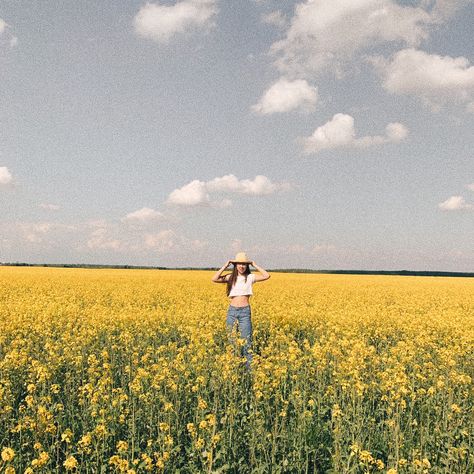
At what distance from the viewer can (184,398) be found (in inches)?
271

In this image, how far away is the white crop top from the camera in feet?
30.1

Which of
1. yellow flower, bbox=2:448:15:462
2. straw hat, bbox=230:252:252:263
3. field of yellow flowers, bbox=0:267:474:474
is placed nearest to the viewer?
yellow flower, bbox=2:448:15:462

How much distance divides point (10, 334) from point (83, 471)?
7571 mm

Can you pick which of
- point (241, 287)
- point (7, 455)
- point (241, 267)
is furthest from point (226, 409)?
point (241, 267)

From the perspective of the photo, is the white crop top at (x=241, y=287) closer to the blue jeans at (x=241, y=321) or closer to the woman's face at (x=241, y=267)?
the woman's face at (x=241, y=267)

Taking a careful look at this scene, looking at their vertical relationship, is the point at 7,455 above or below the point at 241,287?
below

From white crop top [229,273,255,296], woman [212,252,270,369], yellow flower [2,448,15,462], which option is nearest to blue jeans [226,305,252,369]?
woman [212,252,270,369]

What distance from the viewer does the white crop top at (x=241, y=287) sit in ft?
30.1

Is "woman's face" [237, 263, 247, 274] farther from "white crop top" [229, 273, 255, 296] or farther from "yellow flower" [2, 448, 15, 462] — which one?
"yellow flower" [2, 448, 15, 462]

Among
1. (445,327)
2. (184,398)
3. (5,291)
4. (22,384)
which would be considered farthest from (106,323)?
(5,291)

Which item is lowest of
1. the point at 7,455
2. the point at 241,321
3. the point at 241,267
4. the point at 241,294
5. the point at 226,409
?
the point at 226,409

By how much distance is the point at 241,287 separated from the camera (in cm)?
918

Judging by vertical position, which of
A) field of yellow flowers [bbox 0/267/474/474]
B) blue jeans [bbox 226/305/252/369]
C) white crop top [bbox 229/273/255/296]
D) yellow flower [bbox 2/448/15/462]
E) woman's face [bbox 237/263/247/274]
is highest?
woman's face [bbox 237/263/247/274]

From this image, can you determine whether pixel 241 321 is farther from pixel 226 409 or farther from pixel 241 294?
pixel 226 409
